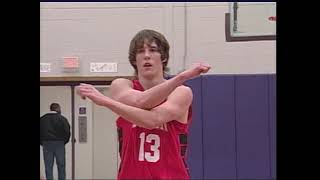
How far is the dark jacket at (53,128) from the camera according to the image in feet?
28.9

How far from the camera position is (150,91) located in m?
2.41

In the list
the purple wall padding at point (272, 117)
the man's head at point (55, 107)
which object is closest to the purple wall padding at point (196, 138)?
the purple wall padding at point (272, 117)

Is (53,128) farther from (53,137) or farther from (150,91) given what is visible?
(150,91)

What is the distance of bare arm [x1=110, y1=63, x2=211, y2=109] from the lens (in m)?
2.28

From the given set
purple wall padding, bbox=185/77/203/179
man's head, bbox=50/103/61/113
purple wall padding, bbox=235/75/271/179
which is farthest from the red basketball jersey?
man's head, bbox=50/103/61/113

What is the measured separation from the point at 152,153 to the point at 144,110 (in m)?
0.19

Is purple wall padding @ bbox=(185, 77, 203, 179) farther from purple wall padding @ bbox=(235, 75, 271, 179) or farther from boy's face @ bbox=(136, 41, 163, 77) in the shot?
boy's face @ bbox=(136, 41, 163, 77)

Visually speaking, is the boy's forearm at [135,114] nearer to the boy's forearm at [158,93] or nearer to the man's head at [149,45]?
the boy's forearm at [158,93]
